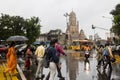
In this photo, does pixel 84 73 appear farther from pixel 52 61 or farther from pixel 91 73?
pixel 52 61

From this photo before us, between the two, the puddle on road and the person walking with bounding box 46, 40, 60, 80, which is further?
the puddle on road

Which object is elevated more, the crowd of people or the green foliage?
the green foliage

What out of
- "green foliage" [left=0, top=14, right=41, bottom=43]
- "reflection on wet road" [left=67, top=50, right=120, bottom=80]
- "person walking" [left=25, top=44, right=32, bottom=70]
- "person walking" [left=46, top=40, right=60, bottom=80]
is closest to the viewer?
"person walking" [left=46, top=40, right=60, bottom=80]

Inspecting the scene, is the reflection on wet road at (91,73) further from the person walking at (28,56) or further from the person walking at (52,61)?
the person walking at (52,61)

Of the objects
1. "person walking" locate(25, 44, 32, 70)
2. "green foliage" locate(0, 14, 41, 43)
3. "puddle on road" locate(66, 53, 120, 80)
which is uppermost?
"green foliage" locate(0, 14, 41, 43)

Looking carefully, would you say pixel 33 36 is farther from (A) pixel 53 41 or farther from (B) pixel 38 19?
(A) pixel 53 41

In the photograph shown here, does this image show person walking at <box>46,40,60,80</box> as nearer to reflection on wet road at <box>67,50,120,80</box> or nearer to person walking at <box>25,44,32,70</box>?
reflection on wet road at <box>67,50,120,80</box>

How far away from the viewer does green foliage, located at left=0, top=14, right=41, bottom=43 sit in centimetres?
9756

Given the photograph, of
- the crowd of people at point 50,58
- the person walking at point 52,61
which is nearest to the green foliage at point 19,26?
the crowd of people at point 50,58

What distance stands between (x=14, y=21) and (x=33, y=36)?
5761mm

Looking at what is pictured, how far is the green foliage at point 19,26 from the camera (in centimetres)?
9756

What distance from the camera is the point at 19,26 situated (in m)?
100

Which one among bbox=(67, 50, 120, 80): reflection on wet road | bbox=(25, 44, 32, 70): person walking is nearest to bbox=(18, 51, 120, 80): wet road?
bbox=(67, 50, 120, 80): reflection on wet road

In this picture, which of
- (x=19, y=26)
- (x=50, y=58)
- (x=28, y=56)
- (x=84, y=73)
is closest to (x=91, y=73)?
(x=84, y=73)
